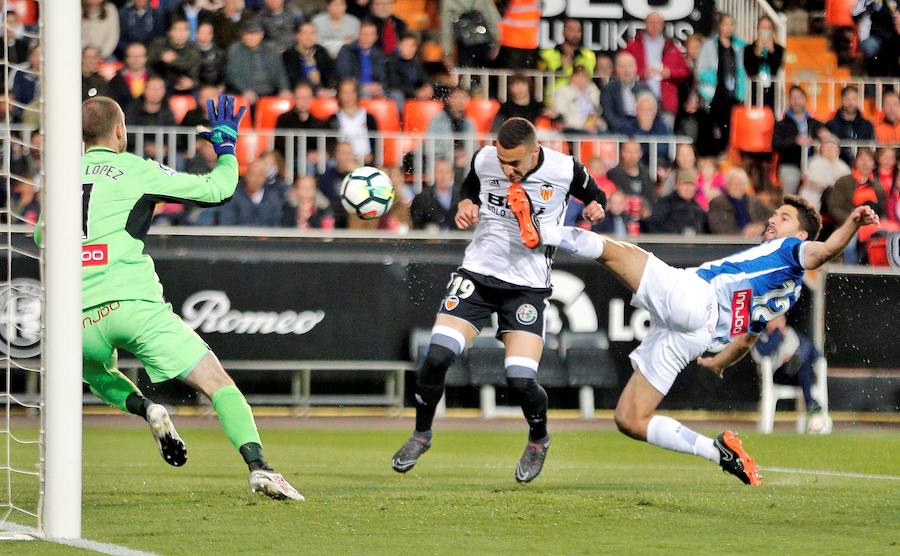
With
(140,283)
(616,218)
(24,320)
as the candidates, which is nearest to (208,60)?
(24,320)

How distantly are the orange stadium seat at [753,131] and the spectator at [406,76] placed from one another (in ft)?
11.6

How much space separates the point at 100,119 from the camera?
733 cm

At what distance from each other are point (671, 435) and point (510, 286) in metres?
1.36

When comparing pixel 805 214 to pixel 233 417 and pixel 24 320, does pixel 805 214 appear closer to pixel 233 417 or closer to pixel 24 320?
pixel 233 417

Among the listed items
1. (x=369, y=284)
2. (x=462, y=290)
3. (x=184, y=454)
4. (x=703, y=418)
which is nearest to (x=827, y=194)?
(x=703, y=418)

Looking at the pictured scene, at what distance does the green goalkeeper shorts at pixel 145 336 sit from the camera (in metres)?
7.13

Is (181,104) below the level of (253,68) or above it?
below

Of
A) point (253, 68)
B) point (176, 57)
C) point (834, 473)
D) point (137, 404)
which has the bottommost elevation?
point (834, 473)

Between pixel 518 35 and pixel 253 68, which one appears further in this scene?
pixel 518 35

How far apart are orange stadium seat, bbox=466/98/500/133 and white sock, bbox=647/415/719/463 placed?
27.0 feet

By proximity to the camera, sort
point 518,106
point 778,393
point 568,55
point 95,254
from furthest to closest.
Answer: point 568,55, point 518,106, point 778,393, point 95,254

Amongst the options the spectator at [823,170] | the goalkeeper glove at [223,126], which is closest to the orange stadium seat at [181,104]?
the spectator at [823,170]

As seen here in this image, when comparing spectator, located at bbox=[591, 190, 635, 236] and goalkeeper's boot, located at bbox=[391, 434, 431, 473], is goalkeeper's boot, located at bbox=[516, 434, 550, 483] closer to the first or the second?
goalkeeper's boot, located at bbox=[391, 434, 431, 473]

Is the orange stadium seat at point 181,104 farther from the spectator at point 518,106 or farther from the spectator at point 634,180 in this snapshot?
the spectator at point 634,180
